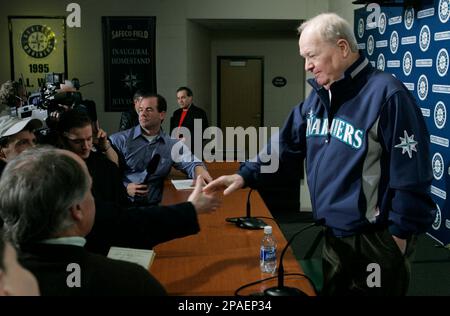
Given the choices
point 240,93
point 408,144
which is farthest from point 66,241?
point 240,93

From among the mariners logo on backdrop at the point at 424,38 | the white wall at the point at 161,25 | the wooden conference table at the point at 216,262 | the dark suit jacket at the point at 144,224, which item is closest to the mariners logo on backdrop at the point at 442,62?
the mariners logo on backdrop at the point at 424,38

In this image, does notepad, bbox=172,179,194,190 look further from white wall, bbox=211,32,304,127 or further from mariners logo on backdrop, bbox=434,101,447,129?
white wall, bbox=211,32,304,127

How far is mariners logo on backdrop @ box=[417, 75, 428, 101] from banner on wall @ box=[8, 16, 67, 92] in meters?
4.85

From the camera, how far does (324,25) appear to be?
71.3 inches

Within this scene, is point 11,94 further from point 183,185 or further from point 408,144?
point 408,144

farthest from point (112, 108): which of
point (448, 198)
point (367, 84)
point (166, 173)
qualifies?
point (367, 84)

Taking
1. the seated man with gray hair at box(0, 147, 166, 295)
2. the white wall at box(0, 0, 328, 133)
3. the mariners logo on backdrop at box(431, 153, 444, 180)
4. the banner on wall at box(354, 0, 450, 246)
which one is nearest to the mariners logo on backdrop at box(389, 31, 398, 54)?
the banner on wall at box(354, 0, 450, 246)

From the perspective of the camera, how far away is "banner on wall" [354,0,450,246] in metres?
4.38

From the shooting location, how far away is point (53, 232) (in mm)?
1265

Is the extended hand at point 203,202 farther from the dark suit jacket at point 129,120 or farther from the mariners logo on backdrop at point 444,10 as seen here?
the dark suit jacket at point 129,120

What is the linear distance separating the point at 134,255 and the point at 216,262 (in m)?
0.34

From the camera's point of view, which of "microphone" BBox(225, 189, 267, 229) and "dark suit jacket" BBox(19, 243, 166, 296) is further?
"microphone" BBox(225, 189, 267, 229)

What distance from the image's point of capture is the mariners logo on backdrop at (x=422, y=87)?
4.70m
